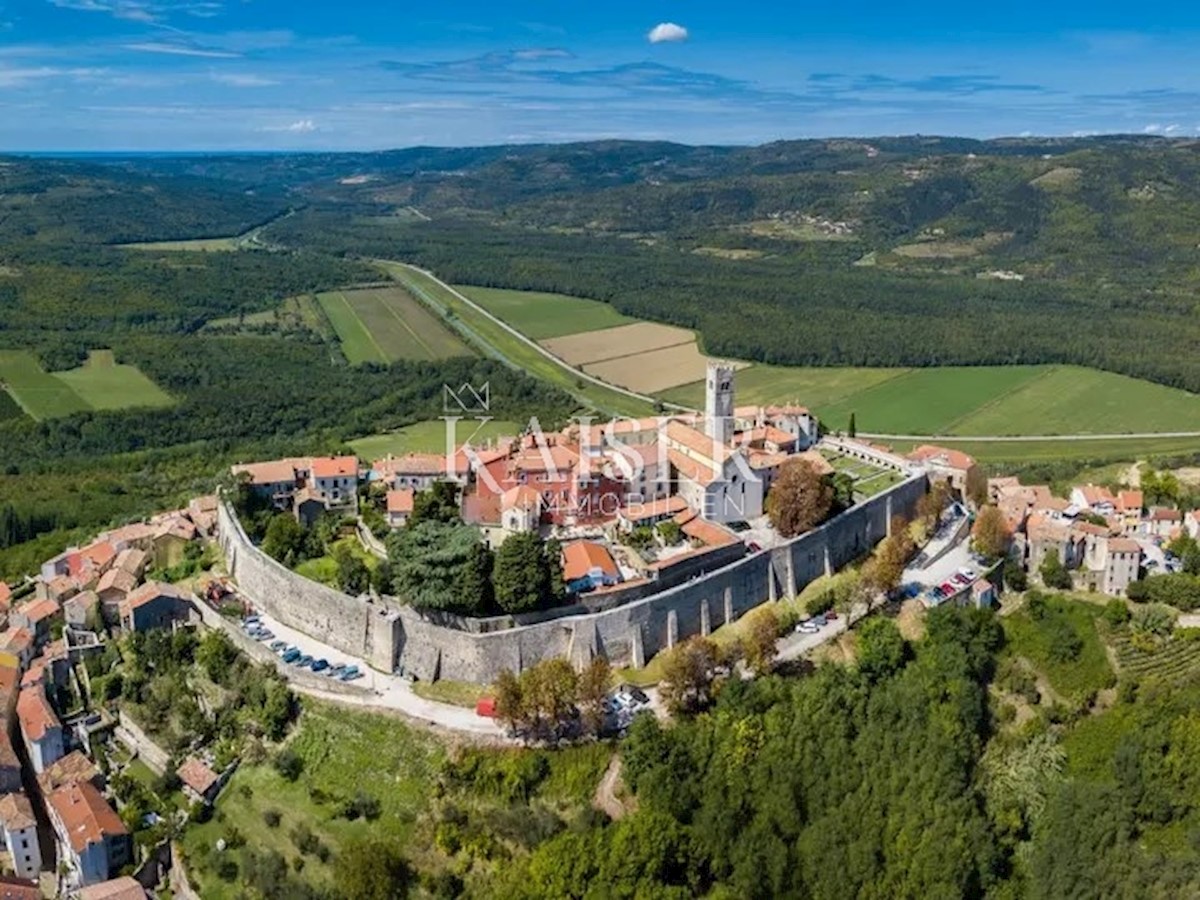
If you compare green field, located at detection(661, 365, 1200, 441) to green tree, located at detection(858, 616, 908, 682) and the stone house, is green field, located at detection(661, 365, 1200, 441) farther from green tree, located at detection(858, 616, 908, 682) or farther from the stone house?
the stone house

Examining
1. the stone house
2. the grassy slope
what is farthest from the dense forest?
the stone house

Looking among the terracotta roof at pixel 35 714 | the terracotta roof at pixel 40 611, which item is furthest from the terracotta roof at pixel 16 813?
the terracotta roof at pixel 40 611

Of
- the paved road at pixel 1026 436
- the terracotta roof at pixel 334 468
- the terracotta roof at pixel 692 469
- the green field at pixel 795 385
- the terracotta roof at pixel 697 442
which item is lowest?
the paved road at pixel 1026 436

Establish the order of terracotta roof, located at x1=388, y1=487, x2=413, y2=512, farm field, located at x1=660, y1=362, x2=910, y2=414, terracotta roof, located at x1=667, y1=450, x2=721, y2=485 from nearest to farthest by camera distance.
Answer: terracotta roof, located at x1=667, y1=450, x2=721, y2=485, terracotta roof, located at x1=388, y1=487, x2=413, y2=512, farm field, located at x1=660, y1=362, x2=910, y2=414

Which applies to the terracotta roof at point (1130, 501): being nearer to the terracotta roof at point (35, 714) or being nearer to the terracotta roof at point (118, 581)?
the terracotta roof at point (118, 581)

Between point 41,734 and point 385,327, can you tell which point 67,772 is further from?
point 385,327
